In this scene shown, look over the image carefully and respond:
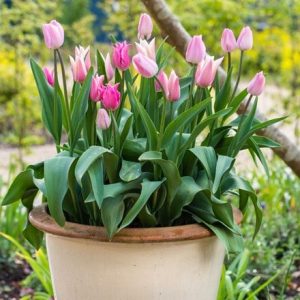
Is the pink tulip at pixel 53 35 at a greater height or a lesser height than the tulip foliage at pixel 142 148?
greater

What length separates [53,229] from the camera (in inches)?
76.5

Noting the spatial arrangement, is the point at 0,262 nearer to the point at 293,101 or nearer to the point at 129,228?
the point at 129,228

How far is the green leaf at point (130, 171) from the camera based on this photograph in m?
1.88

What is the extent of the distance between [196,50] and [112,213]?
0.49m

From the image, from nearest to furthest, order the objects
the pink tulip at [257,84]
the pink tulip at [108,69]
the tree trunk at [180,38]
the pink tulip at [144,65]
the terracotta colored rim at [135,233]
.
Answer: the pink tulip at [144,65] < the terracotta colored rim at [135,233] < the pink tulip at [257,84] < the pink tulip at [108,69] < the tree trunk at [180,38]

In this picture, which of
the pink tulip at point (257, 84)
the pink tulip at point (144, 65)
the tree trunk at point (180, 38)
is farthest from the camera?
the tree trunk at point (180, 38)

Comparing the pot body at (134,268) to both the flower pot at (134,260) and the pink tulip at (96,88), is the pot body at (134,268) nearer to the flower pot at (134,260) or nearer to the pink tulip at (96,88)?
the flower pot at (134,260)

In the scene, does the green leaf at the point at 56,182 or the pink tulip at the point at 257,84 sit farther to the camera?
the pink tulip at the point at 257,84

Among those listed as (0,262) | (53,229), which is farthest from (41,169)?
(0,262)

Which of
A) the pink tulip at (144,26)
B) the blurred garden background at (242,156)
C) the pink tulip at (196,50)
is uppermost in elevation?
the pink tulip at (144,26)

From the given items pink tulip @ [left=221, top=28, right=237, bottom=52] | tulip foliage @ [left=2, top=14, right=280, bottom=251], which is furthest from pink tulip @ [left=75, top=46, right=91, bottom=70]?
pink tulip @ [left=221, top=28, right=237, bottom=52]

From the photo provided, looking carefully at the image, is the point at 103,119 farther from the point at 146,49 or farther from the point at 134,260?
the point at 134,260

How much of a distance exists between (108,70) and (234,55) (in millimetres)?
5810

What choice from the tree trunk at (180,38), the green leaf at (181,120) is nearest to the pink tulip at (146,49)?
the green leaf at (181,120)
